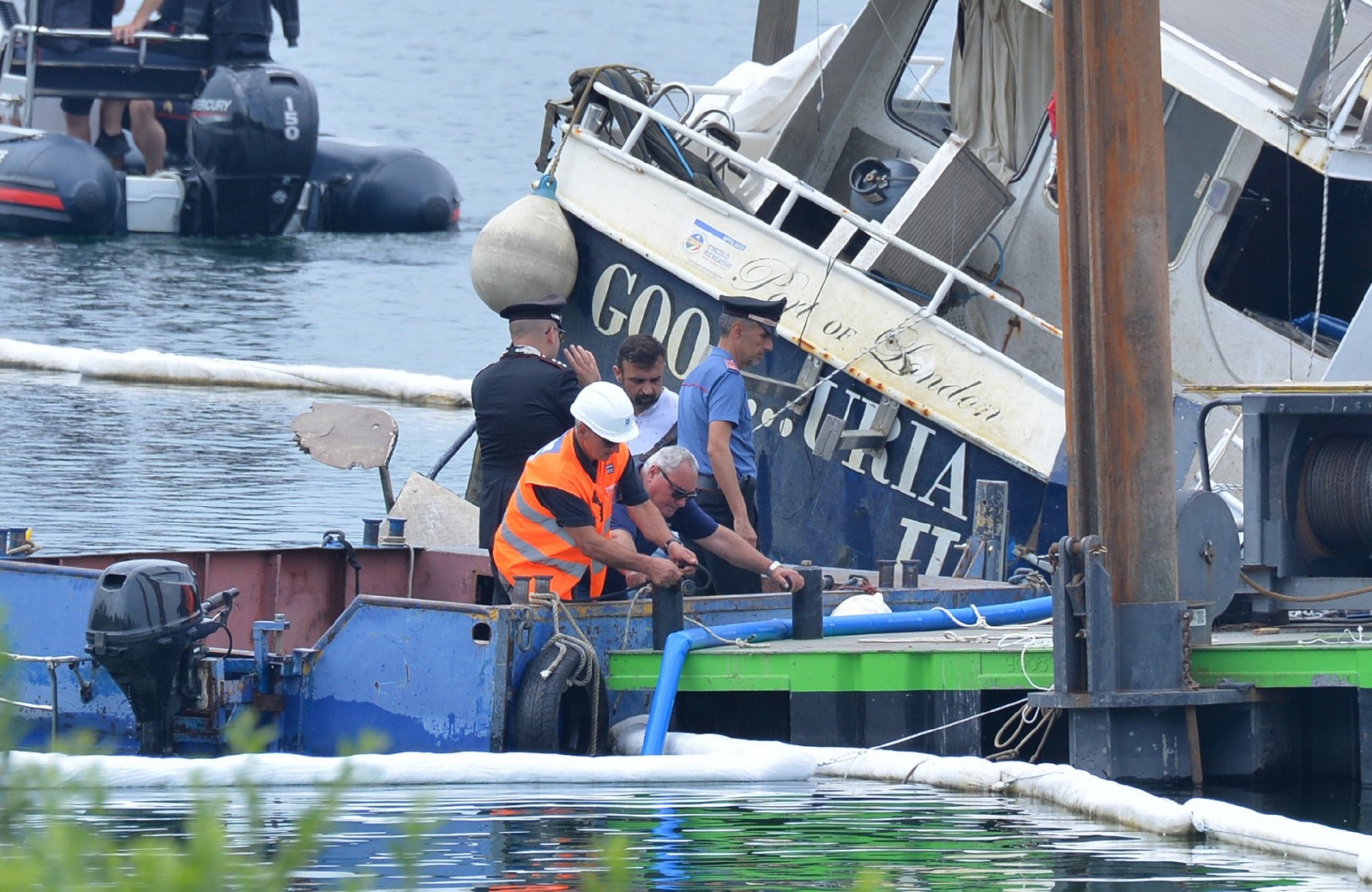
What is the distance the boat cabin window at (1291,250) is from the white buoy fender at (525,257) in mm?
3476

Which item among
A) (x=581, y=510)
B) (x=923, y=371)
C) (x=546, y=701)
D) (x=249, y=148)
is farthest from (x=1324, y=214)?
(x=249, y=148)

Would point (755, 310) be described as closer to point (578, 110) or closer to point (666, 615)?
point (666, 615)

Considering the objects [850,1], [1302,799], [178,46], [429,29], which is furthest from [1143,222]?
[429,29]

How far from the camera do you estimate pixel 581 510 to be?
8.45m

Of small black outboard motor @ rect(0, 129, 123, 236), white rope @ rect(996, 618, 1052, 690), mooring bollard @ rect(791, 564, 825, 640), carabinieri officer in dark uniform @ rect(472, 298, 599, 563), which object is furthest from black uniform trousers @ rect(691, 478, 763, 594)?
small black outboard motor @ rect(0, 129, 123, 236)

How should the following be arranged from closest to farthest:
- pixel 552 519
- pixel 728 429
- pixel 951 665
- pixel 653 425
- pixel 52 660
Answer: pixel 951 665
pixel 552 519
pixel 52 660
pixel 728 429
pixel 653 425

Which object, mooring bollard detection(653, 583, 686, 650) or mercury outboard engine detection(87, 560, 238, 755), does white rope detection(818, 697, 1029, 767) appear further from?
mercury outboard engine detection(87, 560, 238, 755)

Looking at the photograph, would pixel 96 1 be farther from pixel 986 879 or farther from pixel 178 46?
pixel 986 879

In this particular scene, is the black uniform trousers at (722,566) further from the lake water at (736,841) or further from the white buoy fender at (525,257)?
the white buoy fender at (525,257)

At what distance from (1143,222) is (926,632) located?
2.27 metres

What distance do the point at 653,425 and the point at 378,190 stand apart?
31.6m

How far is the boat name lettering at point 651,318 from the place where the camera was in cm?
1263

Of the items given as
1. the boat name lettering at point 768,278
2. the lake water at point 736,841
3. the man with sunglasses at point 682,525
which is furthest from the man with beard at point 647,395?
the lake water at point 736,841

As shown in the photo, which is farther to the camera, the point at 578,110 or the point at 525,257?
the point at 578,110
